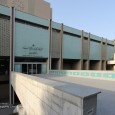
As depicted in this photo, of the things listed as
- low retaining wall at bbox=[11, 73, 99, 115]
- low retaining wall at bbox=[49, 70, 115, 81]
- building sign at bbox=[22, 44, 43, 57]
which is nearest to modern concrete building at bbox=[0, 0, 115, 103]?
building sign at bbox=[22, 44, 43, 57]

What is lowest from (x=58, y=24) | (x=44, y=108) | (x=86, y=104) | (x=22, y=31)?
(x=44, y=108)

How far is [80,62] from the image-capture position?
3130 centimetres

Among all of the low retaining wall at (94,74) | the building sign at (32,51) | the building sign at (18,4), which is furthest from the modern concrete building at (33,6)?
the low retaining wall at (94,74)

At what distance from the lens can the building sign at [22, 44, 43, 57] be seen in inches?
866

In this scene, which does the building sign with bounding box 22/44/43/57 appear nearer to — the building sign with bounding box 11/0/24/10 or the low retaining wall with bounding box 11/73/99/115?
the low retaining wall with bounding box 11/73/99/115

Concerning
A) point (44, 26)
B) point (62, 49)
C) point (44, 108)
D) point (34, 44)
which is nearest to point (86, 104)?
point (44, 108)

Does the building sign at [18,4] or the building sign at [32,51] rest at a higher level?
the building sign at [18,4]

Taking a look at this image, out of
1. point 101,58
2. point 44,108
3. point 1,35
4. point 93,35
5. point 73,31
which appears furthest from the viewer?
point 101,58

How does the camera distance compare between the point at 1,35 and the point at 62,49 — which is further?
the point at 62,49

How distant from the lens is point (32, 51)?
22688mm

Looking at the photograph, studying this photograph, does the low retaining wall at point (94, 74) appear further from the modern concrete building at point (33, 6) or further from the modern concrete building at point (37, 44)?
the modern concrete building at point (33, 6)

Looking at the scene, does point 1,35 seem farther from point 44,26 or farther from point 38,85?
point 38,85

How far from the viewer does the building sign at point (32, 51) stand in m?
22.0

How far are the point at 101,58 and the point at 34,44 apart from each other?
21135 millimetres
